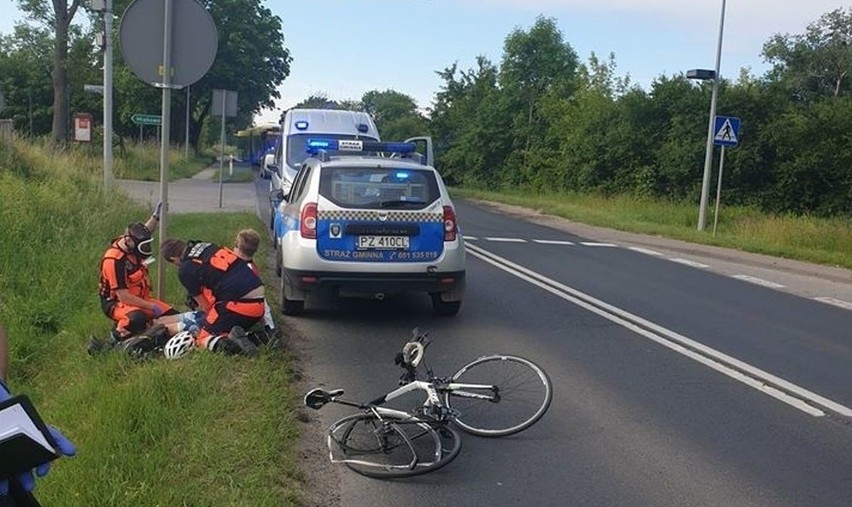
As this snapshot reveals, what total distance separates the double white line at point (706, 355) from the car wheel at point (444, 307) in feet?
5.92

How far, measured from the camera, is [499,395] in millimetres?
6000

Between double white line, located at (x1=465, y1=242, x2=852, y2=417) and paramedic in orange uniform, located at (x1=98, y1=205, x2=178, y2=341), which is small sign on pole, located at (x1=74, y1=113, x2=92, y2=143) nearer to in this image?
double white line, located at (x1=465, y1=242, x2=852, y2=417)

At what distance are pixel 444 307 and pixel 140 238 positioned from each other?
336cm

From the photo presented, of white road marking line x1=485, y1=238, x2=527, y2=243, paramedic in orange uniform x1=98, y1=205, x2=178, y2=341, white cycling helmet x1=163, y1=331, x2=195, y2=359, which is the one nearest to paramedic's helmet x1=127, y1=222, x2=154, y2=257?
paramedic in orange uniform x1=98, y1=205, x2=178, y2=341

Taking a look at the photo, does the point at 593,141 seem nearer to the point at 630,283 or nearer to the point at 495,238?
the point at 495,238

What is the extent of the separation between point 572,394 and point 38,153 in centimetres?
1439

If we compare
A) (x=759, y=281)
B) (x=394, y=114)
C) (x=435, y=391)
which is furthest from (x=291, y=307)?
(x=394, y=114)

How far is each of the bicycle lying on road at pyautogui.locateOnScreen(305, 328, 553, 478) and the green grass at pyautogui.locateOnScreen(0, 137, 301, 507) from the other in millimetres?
386

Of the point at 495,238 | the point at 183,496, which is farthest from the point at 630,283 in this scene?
the point at 183,496

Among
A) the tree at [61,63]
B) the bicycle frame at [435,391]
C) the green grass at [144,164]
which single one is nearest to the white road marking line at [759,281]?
the bicycle frame at [435,391]

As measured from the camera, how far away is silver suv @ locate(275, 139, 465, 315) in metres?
8.79

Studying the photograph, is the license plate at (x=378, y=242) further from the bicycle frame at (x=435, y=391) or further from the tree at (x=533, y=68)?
the tree at (x=533, y=68)

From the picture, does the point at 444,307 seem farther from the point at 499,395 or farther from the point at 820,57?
the point at 820,57

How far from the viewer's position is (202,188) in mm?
32000
